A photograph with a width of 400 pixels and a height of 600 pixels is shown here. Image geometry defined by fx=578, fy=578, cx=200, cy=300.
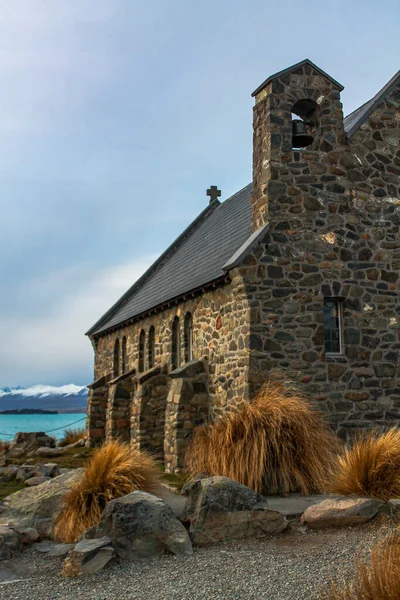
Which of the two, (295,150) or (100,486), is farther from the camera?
(295,150)

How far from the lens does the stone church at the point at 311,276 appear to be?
13305 mm

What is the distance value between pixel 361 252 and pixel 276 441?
5989mm

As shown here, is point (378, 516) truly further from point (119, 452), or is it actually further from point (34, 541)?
point (34, 541)

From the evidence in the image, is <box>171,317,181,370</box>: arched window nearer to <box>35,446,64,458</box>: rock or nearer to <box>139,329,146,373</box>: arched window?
<box>139,329,146,373</box>: arched window

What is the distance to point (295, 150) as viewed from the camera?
46.4 ft

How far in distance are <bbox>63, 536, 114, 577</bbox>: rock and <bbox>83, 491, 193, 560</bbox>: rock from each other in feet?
0.80

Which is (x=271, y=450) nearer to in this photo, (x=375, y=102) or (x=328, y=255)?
(x=328, y=255)

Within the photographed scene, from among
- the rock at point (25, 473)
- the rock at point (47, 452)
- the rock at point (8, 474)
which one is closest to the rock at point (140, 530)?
the rock at point (25, 473)

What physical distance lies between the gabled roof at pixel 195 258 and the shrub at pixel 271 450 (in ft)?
14.2

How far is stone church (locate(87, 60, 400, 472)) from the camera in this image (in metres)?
13.3

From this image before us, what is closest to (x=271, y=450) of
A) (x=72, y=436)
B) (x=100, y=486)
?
(x=100, y=486)

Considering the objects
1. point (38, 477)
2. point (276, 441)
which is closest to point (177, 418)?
point (38, 477)

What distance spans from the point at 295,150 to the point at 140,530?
9840 millimetres

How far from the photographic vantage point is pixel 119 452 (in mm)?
9969
